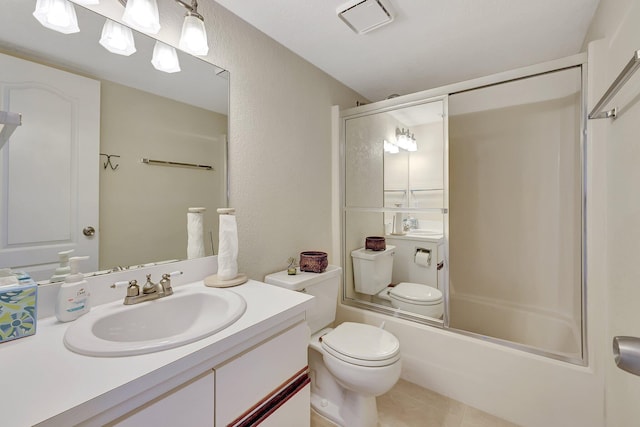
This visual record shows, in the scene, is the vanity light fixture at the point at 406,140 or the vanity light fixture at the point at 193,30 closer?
the vanity light fixture at the point at 193,30

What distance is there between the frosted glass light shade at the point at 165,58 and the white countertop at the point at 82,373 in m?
1.07

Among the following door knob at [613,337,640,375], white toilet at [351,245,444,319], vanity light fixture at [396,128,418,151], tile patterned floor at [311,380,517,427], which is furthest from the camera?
vanity light fixture at [396,128,418,151]

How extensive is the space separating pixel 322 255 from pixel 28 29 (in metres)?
1.57

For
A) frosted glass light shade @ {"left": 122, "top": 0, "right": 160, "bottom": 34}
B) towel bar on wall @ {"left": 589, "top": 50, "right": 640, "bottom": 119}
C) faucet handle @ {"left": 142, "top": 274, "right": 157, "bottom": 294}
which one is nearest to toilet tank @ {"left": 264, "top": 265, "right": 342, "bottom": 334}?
faucet handle @ {"left": 142, "top": 274, "right": 157, "bottom": 294}

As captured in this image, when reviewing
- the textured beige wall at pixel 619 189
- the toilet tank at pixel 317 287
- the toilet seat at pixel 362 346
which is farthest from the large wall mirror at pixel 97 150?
the textured beige wall at pixel 619 189

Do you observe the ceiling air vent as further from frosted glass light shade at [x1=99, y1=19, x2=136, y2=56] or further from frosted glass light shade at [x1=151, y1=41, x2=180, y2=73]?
frosted glass light shade at [x1=99, y1=19, x2=136, y2=56]

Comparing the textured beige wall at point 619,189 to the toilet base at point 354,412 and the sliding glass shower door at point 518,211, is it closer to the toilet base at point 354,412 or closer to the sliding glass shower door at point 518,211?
the sliding glass shower door at point 518,211

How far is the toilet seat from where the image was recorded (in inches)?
50.5

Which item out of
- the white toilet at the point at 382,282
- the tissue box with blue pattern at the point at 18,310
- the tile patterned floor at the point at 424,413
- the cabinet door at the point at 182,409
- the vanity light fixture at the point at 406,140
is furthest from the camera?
the vanity light fixture at the point at 406,140

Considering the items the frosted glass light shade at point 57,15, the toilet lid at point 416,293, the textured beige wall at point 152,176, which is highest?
the frosted glass light shade at point 57,15

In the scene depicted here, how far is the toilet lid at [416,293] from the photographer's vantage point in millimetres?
1890

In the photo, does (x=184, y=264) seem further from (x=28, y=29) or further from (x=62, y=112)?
(x=28, y=29)

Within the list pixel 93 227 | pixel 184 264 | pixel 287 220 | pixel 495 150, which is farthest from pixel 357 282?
pixel 93 227

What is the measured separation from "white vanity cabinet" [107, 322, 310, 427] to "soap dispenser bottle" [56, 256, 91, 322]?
0.49 meters
